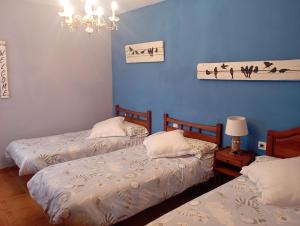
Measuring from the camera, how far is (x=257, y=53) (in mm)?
2570

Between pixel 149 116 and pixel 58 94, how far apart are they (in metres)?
1.60

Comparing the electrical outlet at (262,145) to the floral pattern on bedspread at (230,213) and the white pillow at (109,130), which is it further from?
the white pillow at (109,130)

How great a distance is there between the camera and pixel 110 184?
7.30 feet

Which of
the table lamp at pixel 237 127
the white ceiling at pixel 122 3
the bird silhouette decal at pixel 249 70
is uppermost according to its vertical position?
the white ceiling at pixel 122 3

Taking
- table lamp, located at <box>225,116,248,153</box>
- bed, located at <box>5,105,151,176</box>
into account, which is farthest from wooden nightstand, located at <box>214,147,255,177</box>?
bed, located at <box>5,105,151,176</box>

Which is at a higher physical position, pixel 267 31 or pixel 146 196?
pixel 267 31

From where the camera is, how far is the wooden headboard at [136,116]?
13.0 feet

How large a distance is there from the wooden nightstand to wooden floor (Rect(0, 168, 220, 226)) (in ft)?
1.38

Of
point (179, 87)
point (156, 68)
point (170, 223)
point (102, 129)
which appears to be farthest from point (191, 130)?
point (170, 223)

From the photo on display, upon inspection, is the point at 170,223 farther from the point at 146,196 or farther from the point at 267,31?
the point at 267,31

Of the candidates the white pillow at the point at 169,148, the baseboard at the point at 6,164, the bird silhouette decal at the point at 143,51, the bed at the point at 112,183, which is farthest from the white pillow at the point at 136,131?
the baseboard at the point at 6,164

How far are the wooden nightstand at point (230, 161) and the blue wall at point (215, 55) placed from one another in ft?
0.68

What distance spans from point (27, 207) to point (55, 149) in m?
0.74

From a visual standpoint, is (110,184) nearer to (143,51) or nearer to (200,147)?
(200,147)
